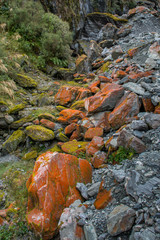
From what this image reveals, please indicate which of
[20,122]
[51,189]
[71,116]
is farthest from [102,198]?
[20,122]

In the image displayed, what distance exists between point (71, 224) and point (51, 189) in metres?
0.65

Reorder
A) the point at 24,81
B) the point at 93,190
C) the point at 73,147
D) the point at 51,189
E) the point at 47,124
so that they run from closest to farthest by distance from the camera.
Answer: the point at 51,189 → the point at 93,190 → the point at 73,147 → the point at 47,124 → the point at 24,81

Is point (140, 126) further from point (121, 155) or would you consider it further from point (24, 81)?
point (24, 81)

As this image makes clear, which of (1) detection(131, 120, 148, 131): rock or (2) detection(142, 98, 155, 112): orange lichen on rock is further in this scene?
(2) detection(142, 98, 155, 112): orange lichen on rock

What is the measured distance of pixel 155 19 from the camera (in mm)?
15188

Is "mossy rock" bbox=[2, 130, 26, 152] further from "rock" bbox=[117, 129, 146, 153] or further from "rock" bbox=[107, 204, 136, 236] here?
"rock" bbox=[107, 204, 136, 236]

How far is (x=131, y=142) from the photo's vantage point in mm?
3043

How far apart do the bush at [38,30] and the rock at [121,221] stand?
443 inches

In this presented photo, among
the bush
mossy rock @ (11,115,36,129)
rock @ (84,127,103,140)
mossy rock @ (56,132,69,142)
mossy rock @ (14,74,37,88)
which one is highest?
the bush

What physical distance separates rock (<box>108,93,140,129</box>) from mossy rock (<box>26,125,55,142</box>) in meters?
2.26

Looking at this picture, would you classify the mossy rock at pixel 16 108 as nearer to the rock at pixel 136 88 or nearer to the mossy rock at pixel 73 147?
the mossy rock at pixel 73 147

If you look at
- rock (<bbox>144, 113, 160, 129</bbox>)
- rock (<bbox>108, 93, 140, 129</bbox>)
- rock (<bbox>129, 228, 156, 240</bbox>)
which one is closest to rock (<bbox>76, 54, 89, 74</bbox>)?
rock (<bbox>108, 93, 140, 129</bbox>)

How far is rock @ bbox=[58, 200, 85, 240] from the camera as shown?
7.02ft

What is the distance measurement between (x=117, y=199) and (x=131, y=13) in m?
20.9
